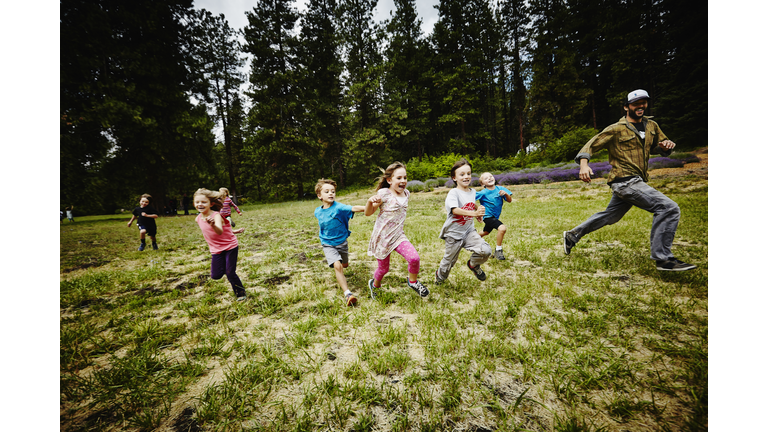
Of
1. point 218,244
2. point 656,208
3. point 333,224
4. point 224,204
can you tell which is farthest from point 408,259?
point 224,204

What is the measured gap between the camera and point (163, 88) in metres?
15.4

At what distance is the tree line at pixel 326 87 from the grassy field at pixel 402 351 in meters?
12.4

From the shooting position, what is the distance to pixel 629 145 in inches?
147

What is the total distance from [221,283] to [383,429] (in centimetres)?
414

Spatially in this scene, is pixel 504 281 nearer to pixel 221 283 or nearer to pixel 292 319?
pixel 292 319

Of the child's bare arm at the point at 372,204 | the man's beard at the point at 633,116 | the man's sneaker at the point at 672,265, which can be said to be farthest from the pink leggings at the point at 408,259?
the man's beard at the point at 633,116

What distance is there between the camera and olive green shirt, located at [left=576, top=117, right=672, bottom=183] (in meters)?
3.70

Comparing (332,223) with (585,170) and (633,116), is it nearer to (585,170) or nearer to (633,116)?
(585,170)

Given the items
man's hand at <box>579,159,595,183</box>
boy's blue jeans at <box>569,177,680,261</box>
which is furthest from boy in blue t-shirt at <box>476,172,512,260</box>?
boy's blue jeans at <box>569,177,680,261</box>

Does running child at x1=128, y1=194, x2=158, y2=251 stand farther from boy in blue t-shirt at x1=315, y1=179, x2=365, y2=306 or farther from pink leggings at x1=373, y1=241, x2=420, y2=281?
pink leggings at x1=373, y1=241, x2=420, y2=281

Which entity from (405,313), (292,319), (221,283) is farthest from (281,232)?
(405,313)

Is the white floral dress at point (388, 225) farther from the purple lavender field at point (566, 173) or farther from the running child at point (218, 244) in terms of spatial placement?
the purple lavender field at point (566, 173)

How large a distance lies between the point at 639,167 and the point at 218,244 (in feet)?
21.4

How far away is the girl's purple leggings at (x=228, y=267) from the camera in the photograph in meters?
3.81
